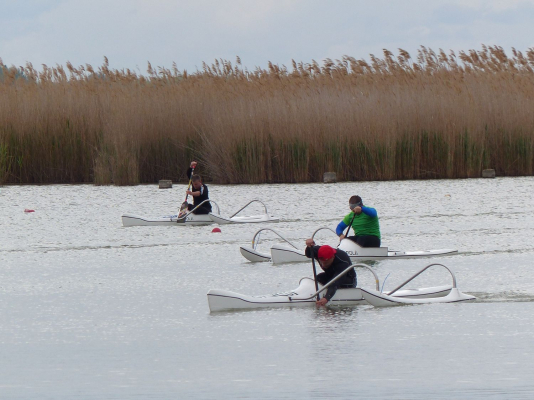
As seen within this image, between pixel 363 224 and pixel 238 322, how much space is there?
455cm

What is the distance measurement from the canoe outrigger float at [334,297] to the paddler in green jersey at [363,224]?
2.95 metres

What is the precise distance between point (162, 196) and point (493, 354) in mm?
15138

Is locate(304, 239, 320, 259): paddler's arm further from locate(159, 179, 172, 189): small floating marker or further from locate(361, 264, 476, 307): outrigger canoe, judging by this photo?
locate(159, 179, 172, 189): small floating marker

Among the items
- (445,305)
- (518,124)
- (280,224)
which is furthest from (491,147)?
(445,305)

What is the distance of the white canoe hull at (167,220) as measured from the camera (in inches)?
701

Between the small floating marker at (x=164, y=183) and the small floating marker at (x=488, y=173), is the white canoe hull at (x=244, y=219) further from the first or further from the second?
the small floating marker at (x=488, y=173)

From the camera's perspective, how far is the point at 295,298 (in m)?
10.5

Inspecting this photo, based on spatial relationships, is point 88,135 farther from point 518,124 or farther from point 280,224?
point 518,124

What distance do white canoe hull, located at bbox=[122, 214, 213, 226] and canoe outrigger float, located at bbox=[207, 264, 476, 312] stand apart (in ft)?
24.7

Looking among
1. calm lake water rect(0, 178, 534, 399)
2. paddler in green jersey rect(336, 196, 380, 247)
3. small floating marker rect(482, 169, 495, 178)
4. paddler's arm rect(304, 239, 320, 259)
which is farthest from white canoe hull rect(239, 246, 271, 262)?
small floating marker rect(482, 169, 495, 178)

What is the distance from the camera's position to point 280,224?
1806cm

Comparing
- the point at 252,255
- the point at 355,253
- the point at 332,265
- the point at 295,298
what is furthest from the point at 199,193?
the point at 295,298

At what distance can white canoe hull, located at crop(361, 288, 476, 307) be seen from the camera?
10.5m

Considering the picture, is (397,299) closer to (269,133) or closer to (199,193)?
(199,193)
